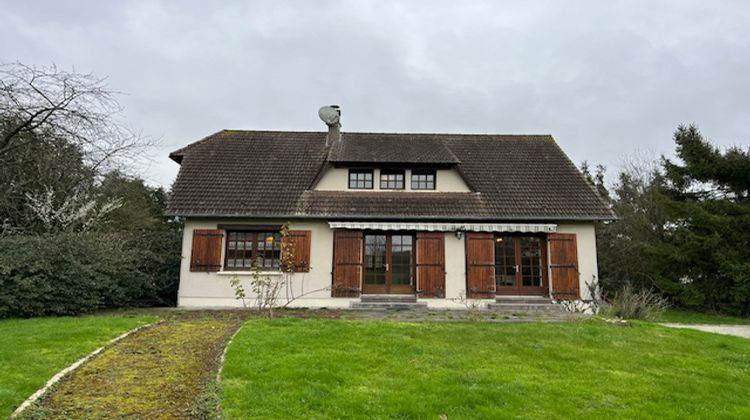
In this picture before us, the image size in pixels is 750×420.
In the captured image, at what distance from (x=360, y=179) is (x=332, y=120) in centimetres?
381

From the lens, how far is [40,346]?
7.32 m

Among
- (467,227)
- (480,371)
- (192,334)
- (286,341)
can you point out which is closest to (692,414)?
(480,371)

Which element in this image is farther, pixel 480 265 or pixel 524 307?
pixel 480 265

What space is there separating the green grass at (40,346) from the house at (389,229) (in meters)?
4.47

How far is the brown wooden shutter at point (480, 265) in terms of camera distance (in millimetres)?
14570

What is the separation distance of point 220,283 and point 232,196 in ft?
10.2

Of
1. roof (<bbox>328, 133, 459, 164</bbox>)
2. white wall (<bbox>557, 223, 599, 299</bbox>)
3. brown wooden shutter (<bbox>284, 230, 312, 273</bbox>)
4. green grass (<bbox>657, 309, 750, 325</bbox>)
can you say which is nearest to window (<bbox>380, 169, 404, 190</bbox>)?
roof (<bbox>328, 133, 459, 164</bbox>)

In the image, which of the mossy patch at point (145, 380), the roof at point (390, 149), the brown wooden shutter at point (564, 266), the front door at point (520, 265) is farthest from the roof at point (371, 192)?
the mossy patch at point (145, 380)

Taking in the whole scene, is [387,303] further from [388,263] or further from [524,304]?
[524,304]

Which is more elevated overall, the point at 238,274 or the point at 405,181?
the point at 405,181

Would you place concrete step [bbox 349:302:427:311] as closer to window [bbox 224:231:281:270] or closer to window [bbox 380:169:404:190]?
window [bbox 224:231:281:270]

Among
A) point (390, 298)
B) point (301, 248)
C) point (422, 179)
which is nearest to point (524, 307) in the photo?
point (390, 298)

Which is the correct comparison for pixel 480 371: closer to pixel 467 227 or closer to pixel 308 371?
pixel 308 371

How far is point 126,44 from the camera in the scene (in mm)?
13328
